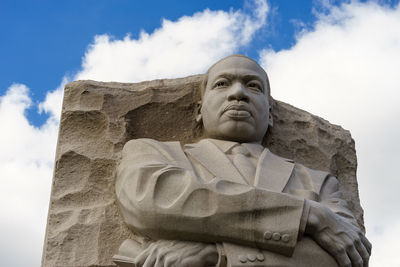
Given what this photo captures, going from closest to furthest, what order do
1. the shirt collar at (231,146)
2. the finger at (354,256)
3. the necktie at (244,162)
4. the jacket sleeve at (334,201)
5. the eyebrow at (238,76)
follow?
the finger at (354,256) < the jacket sleeve at (334,201) < the necktie at (244,162) < the shirt collar at (231,146) < the eyebrow at (238,76)

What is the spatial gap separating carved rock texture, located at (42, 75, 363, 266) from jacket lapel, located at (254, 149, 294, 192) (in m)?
0.90

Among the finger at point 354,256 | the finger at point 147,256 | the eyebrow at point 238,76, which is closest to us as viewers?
the finger at point 147,256

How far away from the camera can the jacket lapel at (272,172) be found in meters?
5.02

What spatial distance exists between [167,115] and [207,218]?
1947 mm

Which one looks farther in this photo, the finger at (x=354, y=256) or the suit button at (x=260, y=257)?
the finger at (x=354, y=256)

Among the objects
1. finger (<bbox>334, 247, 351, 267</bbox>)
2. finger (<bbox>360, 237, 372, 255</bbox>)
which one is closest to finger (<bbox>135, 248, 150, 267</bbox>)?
finger (<bbox>334, 247, 351, 267</bbox>)

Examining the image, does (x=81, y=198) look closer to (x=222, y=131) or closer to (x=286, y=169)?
(x=222, y=131)

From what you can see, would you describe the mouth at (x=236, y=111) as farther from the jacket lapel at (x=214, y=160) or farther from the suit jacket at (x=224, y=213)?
the suit jacket at (x=224, y=213)

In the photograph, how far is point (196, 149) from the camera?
5.46m

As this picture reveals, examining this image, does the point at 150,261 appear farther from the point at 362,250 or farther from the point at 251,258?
the point at 362,250

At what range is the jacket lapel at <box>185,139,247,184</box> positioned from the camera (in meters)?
5.02

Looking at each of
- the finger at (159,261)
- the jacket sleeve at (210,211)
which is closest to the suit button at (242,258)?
the jacket sleeve at (210,211)

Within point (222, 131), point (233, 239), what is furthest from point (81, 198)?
point (233, 239)

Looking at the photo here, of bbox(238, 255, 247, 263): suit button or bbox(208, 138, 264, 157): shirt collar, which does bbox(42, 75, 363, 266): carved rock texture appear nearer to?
bbox(208, 138, 264, 157): shirt collar
